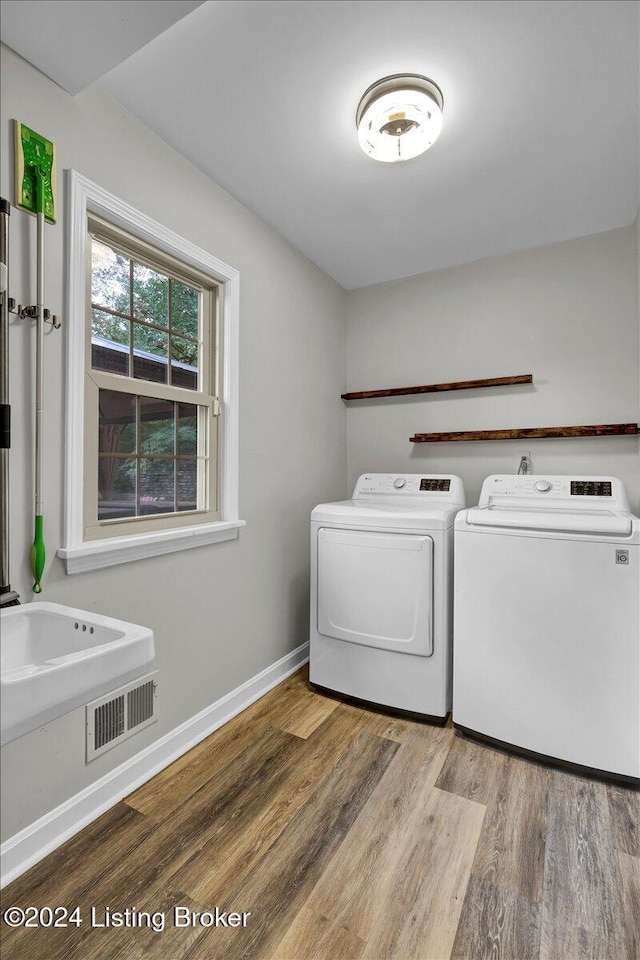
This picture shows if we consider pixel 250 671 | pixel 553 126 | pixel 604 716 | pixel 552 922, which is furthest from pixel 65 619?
pixel 553 126

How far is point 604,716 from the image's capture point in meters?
1.73

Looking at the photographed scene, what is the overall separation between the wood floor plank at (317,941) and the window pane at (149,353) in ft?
5.94

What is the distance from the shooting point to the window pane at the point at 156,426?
185 centimetres

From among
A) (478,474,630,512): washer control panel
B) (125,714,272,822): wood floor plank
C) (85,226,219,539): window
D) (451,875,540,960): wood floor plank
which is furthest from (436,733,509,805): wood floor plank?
(85,226,219,539): window

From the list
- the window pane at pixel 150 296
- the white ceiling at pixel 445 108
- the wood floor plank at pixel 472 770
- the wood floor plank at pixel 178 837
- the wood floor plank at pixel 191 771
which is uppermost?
the white ceiling at pixel 445 108

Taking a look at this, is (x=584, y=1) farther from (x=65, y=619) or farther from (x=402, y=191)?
(x=65, y=619)

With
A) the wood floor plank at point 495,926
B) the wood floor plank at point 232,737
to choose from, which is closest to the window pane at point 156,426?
the wood floor plank at point 232,737

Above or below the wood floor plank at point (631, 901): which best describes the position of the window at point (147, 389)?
above

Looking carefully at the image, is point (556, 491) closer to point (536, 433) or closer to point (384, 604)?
point (536, 433)

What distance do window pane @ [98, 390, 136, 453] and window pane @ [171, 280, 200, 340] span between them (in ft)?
1.45

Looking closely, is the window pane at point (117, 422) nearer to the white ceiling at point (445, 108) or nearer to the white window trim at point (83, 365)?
the white window trim at point (83, 365)

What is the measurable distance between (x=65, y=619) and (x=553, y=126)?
235 cm

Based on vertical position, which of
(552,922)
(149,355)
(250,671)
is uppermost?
(149,355)

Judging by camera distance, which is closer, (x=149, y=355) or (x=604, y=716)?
(x=604, y=716)
